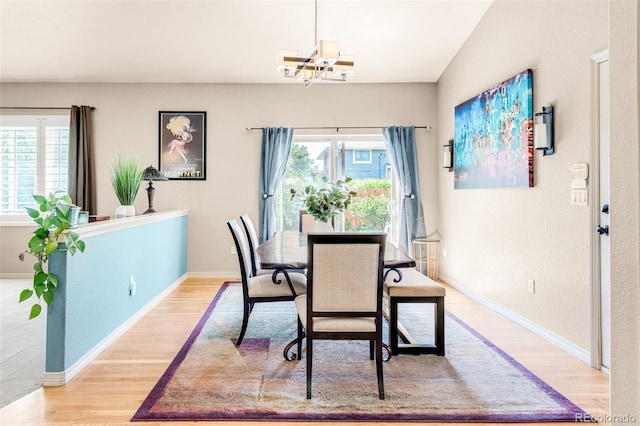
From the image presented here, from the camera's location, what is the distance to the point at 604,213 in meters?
2.57

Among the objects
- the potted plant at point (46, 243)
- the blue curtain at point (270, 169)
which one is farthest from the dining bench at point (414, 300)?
the blue curtain at point (270, 169)

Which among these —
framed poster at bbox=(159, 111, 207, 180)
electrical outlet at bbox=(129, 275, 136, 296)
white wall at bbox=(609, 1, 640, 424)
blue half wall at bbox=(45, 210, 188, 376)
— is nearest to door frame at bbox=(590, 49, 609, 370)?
white wall at bbox=(609, 1, 640, 424)

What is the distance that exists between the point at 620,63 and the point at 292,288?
2.24 metres

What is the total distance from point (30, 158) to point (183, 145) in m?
2.06

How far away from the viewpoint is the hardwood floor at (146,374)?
206 centimetres

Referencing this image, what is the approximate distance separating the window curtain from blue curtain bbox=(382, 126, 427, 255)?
3986 millimetres

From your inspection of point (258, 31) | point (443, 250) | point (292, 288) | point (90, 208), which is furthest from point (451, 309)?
point (90, 208)

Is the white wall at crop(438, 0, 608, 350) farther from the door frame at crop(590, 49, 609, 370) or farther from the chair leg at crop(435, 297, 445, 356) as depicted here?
the chair leg at crop(435, 297, 445, 356)

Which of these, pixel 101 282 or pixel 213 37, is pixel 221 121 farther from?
pixel 101 282

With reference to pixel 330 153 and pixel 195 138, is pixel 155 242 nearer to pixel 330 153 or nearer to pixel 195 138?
pixel 195 138

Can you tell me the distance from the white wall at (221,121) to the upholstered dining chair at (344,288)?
348 cm

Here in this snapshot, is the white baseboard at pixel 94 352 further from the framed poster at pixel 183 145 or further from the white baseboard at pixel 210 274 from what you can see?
the framed poster at pixel 183 145

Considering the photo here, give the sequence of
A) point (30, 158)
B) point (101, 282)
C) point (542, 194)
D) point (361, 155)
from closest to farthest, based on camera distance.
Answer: point (101, 282) < point (542, 194) < point (30, 158) < point (361, 155)

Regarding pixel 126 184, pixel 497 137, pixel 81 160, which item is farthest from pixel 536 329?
pixel 81 160
